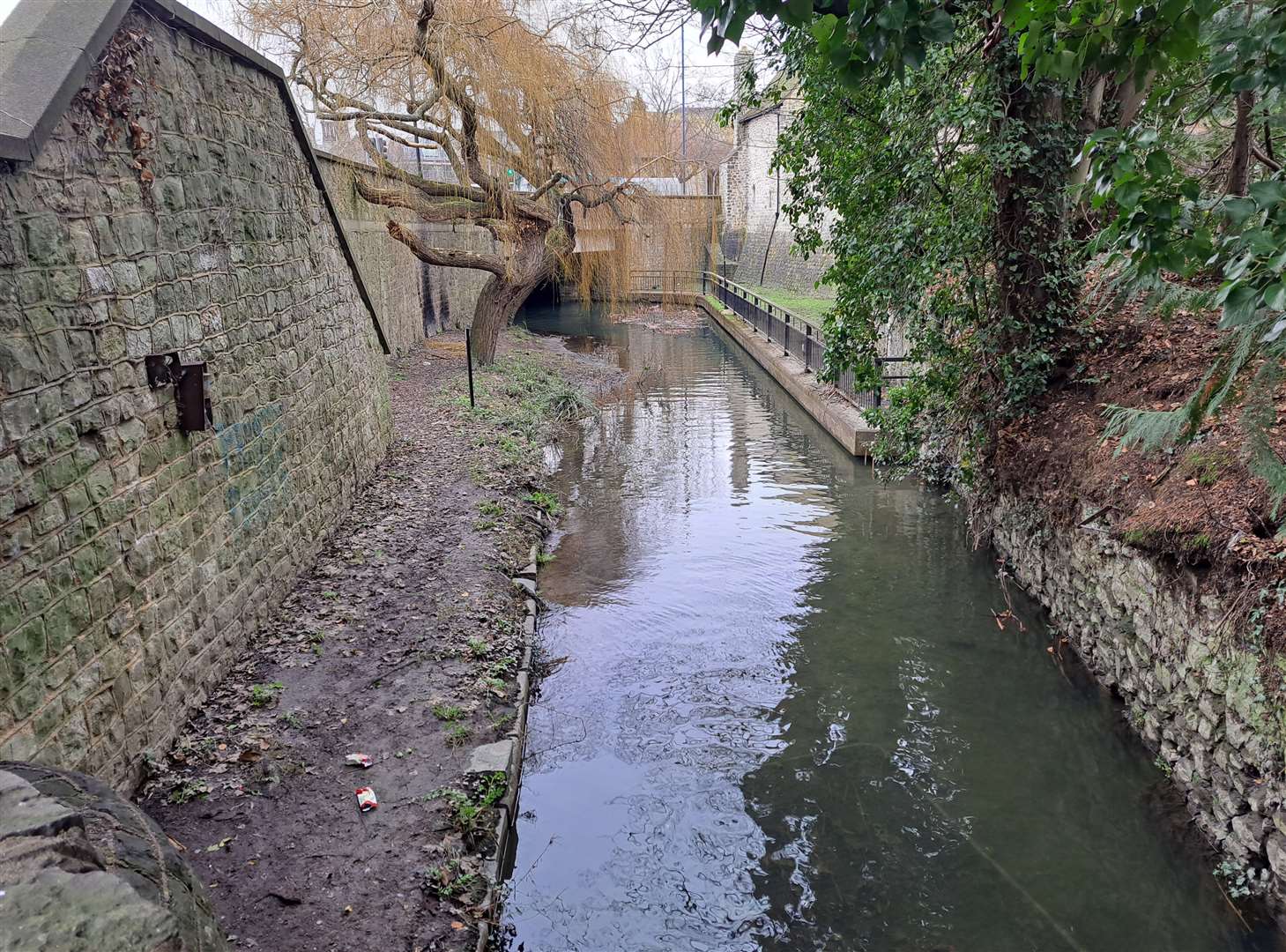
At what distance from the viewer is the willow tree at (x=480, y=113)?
12.4 meters

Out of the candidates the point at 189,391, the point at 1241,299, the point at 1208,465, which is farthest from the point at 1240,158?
the point at 189,391

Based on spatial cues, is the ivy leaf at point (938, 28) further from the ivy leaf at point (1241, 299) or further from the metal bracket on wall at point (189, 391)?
the metal bracket on wall at point (189, 391)

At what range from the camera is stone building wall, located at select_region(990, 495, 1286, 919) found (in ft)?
14.0

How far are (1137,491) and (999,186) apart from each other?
2.97 meters

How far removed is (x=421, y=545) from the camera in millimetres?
7910

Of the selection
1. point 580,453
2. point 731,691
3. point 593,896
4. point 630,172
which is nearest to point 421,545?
point 731,691

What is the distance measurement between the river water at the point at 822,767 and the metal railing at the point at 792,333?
2869 mm

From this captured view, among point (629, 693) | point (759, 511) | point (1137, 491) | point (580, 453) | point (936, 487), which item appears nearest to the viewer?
point (1137, 491)

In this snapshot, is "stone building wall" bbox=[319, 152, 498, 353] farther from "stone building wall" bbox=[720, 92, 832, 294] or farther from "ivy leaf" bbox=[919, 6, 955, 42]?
"stone building wall" bbox=[720, 92, 832, 294]

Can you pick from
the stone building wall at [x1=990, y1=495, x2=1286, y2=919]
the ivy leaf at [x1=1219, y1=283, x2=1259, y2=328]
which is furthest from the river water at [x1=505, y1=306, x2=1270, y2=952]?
the ivy leaf at [x1=1219, y1=283, x2=1259, y2=328]

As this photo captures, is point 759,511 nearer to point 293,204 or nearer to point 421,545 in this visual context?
point 421,545

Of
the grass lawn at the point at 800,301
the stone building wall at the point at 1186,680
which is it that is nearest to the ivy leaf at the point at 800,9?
the stone building wall at the point at 1186,680

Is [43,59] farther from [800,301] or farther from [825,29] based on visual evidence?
[800,301]

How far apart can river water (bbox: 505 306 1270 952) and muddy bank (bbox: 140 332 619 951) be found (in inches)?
22.3
